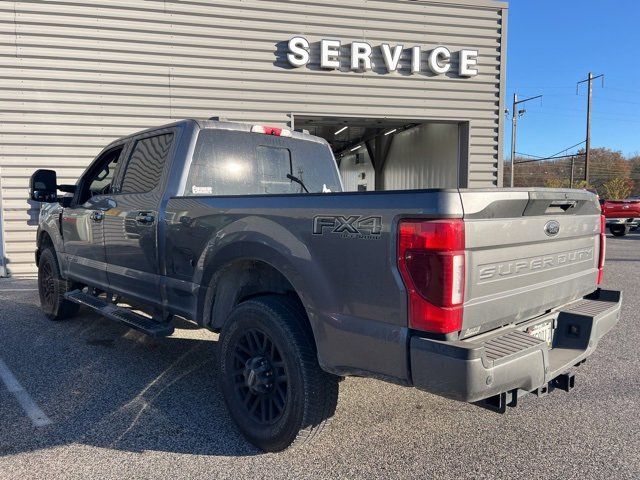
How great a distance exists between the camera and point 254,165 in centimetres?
408

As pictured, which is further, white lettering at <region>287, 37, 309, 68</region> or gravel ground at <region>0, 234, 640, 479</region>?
white lettering at <region>287, 37, 309, 68</region>

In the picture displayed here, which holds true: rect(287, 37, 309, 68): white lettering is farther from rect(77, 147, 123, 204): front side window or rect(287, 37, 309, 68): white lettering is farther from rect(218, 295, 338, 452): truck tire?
rect(218, 295, 338, 452): truck tire

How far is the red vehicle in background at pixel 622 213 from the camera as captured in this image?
18500 mm

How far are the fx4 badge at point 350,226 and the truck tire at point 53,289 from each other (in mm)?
3993

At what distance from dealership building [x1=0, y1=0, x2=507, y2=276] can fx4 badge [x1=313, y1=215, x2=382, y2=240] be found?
7.91 meters

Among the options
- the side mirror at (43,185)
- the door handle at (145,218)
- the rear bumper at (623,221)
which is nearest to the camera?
the door handle at (145,218)

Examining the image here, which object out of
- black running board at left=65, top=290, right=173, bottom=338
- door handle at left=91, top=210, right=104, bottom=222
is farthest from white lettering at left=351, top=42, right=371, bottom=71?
black running board at left=65, top=290, right=173, bottom=338

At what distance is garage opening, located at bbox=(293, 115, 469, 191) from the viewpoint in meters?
11.6

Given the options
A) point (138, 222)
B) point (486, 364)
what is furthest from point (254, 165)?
point (486, 364)

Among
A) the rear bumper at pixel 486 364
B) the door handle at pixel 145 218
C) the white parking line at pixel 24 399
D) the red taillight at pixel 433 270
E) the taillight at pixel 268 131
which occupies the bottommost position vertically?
the white parking line at pixel 24 399

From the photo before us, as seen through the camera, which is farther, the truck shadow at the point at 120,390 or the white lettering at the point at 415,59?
the white lettering at the point at 415,59

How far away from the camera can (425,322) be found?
218 centimetres

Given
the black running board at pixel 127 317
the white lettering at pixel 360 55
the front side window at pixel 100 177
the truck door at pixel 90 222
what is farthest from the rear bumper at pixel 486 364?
the white lettering at pixel 360 55

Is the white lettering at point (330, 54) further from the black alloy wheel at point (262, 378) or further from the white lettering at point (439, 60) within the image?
the black alloy wheel at point (262, 378)
